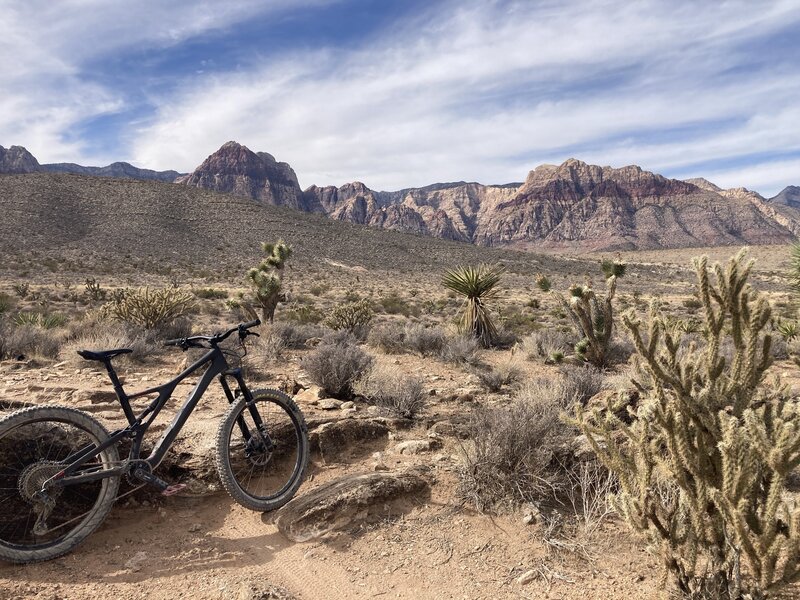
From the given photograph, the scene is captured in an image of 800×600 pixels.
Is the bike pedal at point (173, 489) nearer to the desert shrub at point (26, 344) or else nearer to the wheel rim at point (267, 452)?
the wheel rim at point (267, 452)

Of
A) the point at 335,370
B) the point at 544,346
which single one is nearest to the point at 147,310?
the point at 335,370

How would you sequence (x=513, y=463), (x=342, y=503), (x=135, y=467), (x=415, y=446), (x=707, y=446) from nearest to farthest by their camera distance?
(x=707, y=446) → (x=135, y=467) → (x=342, y=503) → (x=513, y=463) → (x=415, y=446)

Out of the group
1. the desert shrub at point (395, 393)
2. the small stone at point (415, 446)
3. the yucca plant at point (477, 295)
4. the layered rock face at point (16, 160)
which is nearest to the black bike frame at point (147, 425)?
the small stone at point (415, 446)

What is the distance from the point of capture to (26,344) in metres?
7.88

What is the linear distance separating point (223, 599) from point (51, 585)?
97cm

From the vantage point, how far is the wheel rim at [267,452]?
12.7 feet

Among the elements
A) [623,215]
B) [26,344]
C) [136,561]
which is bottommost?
[136,561]

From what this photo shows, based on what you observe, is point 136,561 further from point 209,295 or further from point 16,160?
point 16,160

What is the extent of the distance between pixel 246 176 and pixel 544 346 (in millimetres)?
163584

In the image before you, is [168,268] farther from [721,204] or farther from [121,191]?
[721,204]

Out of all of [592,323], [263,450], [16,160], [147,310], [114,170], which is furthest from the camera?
[114,170]

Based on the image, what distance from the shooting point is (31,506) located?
312cm

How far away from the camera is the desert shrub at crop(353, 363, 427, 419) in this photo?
5441 mm

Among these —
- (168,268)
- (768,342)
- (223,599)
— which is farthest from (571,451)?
(168,268)
